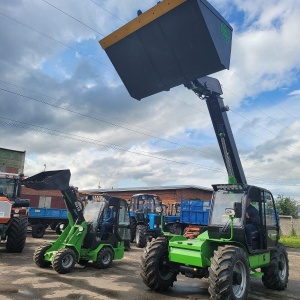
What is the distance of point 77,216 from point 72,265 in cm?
131

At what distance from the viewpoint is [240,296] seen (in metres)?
5.85

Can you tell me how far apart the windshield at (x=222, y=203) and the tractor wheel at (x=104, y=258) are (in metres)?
3.36

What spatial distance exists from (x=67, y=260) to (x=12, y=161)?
72.2 ft

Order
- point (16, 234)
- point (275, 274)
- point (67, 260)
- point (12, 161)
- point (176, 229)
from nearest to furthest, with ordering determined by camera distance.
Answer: point (275, 274)
point (67, 260)
point (16, 234)
point (176, 229)
point (12, 161)

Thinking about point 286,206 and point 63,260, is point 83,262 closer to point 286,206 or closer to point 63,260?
point 63,260

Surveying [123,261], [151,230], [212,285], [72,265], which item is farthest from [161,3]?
[151,230]

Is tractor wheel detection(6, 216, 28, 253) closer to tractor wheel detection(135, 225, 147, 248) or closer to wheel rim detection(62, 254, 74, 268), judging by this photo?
wheel rim detection(62, 254, 74, 268)

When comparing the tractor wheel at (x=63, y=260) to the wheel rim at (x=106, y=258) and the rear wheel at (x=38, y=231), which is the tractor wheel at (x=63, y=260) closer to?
the wheel rim at (x=106, y=258)

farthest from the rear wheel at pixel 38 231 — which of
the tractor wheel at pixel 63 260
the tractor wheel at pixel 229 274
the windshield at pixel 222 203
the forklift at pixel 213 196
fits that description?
the tractor wheel at pixel 229 274

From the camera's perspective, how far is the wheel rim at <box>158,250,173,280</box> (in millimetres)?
6730

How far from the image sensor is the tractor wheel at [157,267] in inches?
258

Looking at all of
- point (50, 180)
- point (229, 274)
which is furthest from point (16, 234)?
point (229, 274)

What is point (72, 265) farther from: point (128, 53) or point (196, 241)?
point (128, 53)

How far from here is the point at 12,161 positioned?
27984 mm
